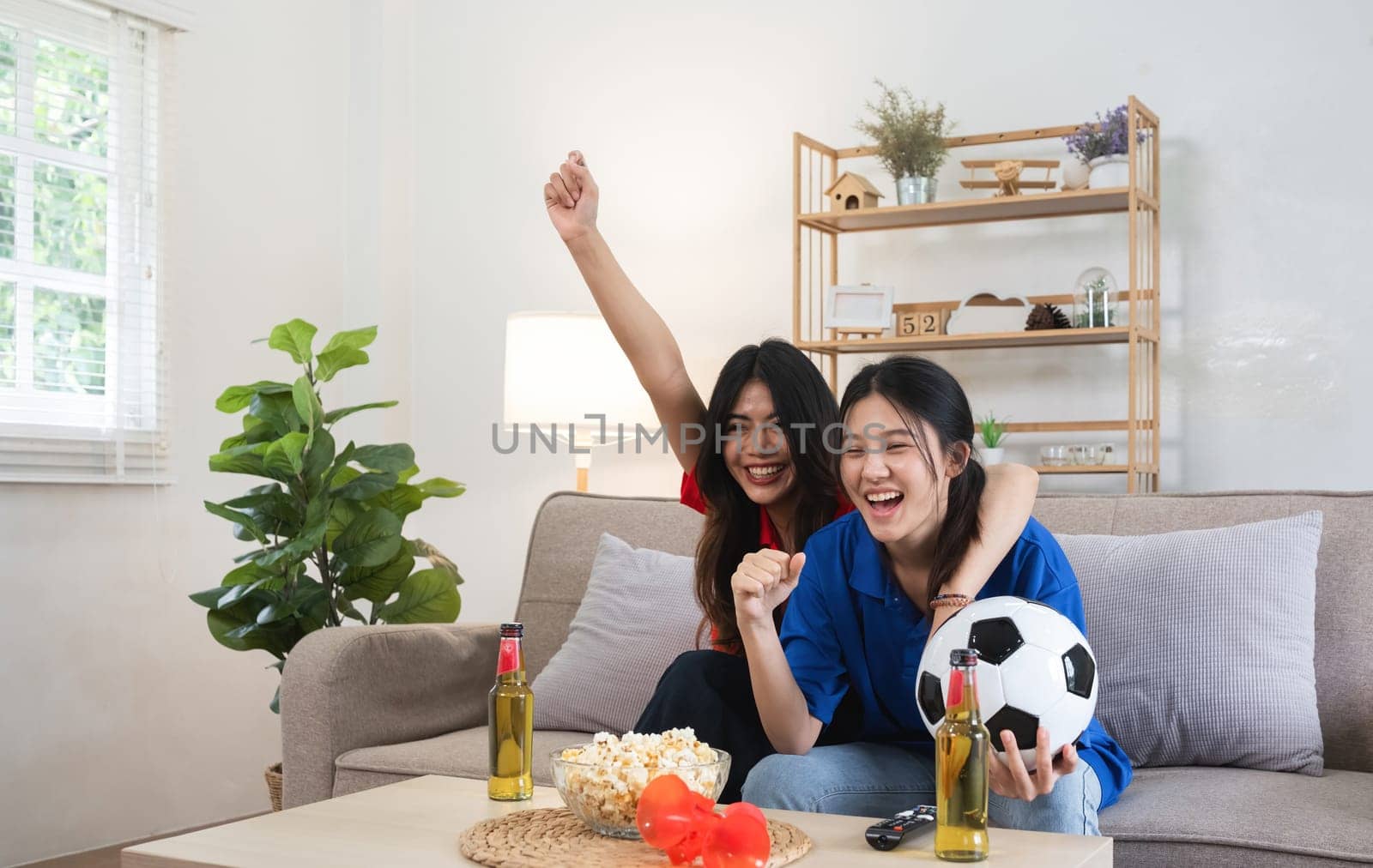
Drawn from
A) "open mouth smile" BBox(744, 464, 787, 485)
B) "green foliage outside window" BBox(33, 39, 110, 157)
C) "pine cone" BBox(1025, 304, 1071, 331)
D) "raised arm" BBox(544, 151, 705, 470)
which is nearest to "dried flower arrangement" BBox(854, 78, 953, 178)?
"pine cone" BBox(1025, 304, 1071, 331)

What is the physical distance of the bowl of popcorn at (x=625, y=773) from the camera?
124cm

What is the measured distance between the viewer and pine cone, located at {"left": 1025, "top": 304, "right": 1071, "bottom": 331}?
291 centimetres

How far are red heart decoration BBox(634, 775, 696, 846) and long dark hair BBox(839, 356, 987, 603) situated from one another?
55 centimetres

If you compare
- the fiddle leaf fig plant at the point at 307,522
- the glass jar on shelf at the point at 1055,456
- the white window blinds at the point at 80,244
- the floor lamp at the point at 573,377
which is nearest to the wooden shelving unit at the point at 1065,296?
the glass jar on shelf at the point at 1055,456

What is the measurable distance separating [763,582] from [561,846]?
0.36m

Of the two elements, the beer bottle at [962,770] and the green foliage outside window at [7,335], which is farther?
the green foliage outside window at [7,335]

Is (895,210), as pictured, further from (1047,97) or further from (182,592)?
(182,592)

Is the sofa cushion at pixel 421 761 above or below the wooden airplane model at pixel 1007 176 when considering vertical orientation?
below

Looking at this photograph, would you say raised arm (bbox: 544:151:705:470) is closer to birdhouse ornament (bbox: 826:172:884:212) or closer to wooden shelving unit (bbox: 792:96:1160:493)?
A: wooden shelving unit (bbox: 792:96:1160:493)

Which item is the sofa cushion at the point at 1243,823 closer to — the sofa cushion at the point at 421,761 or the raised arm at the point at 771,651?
the raised arm at the point at 771,651

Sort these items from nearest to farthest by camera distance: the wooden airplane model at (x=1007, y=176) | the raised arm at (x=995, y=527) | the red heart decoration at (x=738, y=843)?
the red heart decoration at (x=738, y=843) < the raised arm at (x=995, y=527) < the wooden airplane model at (x=1007, y=176)

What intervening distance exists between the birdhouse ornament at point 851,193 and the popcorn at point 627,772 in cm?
203

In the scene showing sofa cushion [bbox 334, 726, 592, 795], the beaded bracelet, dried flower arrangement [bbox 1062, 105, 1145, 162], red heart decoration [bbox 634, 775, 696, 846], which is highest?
dried flower arrangement [bbox 1062, 105, 1145, 162]

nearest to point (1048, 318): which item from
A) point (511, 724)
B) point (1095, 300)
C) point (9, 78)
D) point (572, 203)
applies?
point (1095, 300)
